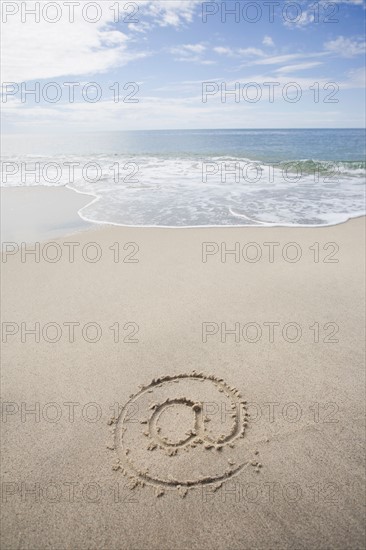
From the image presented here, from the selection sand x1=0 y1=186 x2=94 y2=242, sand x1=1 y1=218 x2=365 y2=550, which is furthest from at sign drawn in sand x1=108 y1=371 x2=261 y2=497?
sand x1=0 y1=186 x2=94 y2=242

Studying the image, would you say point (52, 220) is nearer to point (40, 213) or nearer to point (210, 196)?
point (40, 213)

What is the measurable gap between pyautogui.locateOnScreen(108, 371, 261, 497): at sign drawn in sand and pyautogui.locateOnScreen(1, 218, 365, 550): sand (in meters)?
0.01

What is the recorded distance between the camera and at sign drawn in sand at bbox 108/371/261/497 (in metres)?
2.61

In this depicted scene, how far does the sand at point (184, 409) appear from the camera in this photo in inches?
92.9

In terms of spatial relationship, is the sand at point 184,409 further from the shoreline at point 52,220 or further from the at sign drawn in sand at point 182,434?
the shoreline at point 52,220

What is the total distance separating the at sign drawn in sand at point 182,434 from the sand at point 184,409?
0.01 m

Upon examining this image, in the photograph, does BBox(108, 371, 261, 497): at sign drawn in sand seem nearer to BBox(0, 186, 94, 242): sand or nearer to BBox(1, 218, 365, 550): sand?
BBox(1, 218, 365, 550): sand

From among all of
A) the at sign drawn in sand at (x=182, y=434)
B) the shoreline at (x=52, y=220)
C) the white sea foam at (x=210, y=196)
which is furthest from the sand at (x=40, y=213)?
the at sign drawn in sand at (x=182, y=434)

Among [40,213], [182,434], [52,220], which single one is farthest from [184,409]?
[40,213]

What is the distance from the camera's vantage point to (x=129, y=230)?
771 centimetres

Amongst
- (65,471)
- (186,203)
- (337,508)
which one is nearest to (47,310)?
(65,471)

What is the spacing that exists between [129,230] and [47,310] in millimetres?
3481

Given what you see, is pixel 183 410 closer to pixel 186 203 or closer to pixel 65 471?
pixel 65 471

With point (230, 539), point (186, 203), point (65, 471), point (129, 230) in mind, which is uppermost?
point (186, 203)
